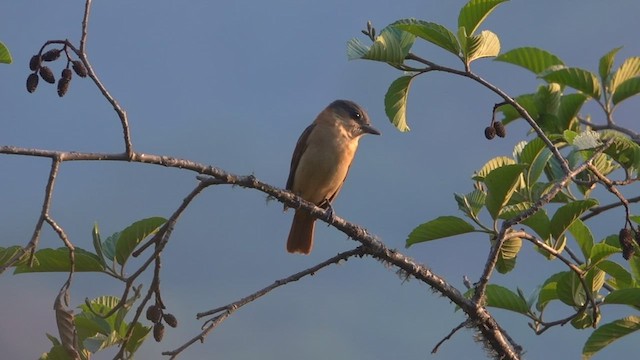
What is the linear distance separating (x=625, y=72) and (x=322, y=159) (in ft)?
8.67

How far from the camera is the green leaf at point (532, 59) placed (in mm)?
5527

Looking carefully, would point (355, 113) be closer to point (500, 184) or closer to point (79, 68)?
point (500, 184)

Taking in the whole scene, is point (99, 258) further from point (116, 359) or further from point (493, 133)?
point (493, 133)

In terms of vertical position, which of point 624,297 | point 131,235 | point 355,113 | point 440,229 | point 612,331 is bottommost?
point 612,331

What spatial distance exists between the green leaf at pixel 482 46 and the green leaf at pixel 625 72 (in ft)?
4.19

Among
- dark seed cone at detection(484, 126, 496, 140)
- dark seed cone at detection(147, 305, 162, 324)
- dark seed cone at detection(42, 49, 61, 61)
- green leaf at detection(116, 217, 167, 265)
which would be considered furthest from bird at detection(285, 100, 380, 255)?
dark seed cone at detection(42, 49, 61, 61)

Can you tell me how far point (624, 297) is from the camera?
189 inches

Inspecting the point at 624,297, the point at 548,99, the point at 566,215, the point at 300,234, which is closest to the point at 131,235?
the point at 566,215

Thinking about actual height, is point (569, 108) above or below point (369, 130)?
below

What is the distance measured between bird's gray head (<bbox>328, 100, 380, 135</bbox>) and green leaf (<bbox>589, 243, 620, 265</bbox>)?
370cm

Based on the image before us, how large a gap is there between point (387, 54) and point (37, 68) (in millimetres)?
1677

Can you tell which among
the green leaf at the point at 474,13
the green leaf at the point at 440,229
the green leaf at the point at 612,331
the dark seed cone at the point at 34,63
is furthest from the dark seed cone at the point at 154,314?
the green leaf at the point at 612,331

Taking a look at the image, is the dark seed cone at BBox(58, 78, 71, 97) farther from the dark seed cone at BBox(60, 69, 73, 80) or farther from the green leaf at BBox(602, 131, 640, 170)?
the green leaf at BBox(602, 131, 640, 170)

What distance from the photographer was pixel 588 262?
4.84 m
